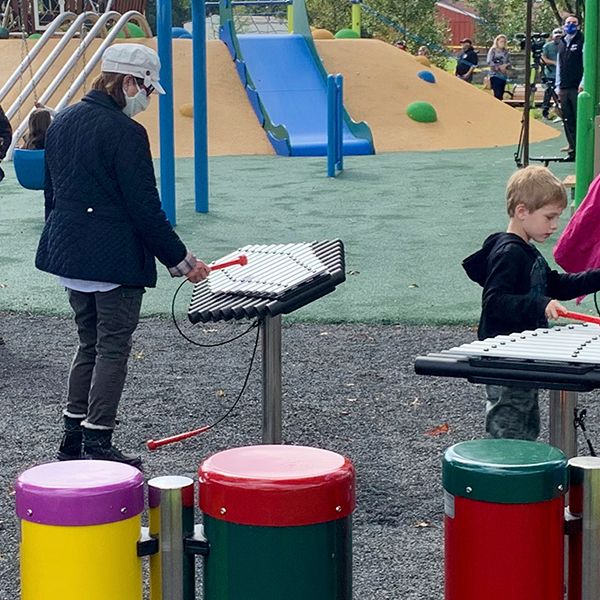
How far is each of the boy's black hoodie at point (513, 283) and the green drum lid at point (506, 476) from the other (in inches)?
42.0

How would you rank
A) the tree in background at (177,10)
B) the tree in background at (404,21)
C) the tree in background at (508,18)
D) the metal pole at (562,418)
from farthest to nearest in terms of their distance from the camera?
the tree in background at (177,10), the tree in background at (508,18), the tree in background at (404,21), the metal pole at (562,418)

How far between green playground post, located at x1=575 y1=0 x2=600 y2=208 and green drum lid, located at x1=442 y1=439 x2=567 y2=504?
689cm

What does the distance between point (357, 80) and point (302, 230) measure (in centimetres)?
1127

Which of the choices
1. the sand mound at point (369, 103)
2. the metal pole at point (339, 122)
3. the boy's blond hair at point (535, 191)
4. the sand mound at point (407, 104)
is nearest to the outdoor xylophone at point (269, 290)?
the boy's blond hair at point (535, 191)

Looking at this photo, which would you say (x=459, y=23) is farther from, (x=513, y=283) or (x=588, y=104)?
(x=513, y=283)

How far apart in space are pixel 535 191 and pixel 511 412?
0.77m

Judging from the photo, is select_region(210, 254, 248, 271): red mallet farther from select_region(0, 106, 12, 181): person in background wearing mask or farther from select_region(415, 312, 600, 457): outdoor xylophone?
select_region(0, 106, 12, 181): person in background wearing mask

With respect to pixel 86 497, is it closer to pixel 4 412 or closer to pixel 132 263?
pixel 132 263

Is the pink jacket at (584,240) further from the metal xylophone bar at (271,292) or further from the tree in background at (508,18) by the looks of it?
the tree in background at (508,18)

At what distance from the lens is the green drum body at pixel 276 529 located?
3072 mm

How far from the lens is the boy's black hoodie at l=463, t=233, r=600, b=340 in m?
4.25

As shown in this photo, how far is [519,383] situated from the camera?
3232 mm

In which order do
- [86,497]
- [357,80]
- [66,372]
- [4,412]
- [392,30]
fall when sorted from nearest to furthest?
[86,497], [4,412], [66,372], [357,80], [392,30]

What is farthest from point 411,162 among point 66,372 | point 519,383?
point 519,383
